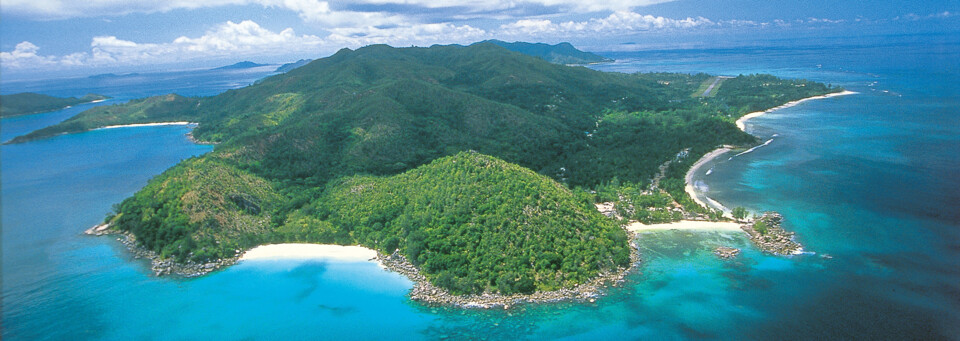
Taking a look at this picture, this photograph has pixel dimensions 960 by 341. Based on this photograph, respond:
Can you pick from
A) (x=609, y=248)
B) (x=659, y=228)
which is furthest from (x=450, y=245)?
(x=659, y=228)

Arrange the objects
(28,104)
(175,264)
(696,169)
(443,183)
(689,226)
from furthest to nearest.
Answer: (28,104)
(696,169)
(689,226)
(443,183)
(175,264)

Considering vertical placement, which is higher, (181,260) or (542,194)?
(542,194)

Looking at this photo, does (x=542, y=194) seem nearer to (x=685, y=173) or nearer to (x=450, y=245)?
(x=450, y=245)

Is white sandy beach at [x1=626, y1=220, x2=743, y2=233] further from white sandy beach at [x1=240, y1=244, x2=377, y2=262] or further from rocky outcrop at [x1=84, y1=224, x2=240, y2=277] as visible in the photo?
rocky outcrop at [x1=84, y1=224, x2=240, y2=277]

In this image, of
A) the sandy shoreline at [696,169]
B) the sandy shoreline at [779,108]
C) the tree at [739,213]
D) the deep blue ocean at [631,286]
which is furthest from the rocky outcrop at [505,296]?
the sandy shoreline at [779,108]

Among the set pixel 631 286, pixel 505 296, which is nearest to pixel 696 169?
pixel 631 286

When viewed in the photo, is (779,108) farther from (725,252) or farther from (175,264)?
(175,264)

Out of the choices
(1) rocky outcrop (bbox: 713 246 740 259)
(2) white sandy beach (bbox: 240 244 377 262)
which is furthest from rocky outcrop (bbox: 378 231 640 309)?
(1) rocky outcrop (bbox: 713 246 740 259)

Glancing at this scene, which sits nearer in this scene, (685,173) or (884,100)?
(685,173)
